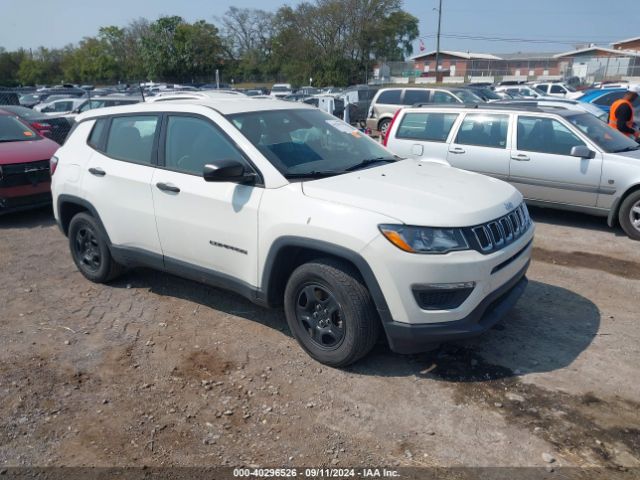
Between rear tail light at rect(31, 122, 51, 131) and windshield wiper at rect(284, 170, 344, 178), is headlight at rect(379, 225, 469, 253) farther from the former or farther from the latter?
rear tail light at rect(31, 122, 51, 131)

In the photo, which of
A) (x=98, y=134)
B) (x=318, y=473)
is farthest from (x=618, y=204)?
(x=98, y=134)

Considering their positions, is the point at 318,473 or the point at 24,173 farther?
the point at 24,173

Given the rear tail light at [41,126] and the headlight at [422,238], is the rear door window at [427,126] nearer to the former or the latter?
the headlight at [422,238]

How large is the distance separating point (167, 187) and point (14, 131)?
5814 mm

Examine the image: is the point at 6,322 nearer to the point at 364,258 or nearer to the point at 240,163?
the point at 240,163

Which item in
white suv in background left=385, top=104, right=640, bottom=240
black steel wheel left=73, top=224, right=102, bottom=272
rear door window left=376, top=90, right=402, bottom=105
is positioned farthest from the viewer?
rear door window left=376, top=90, right=402, bottom=105

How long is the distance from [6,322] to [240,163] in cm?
262

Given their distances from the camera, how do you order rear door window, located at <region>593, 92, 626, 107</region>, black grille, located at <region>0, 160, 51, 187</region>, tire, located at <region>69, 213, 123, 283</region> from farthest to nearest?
rear door window, located at <region>593, 92, 626, 107</region> < black grille, located at <region>0, 160, 51, 187</region> < tire, located at <region>69, 213, 123, 283</region>

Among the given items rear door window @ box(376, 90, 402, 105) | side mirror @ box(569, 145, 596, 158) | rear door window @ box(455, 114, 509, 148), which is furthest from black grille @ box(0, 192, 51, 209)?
rear door window @ box(376, 90, 402, 105)

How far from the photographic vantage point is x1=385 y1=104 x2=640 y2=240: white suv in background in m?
6.88

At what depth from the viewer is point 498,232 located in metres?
3.56

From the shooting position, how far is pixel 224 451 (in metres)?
2.99

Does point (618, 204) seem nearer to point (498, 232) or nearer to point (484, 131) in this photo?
point (484, 131)

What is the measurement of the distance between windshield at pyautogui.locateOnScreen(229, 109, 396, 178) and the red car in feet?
16.4
